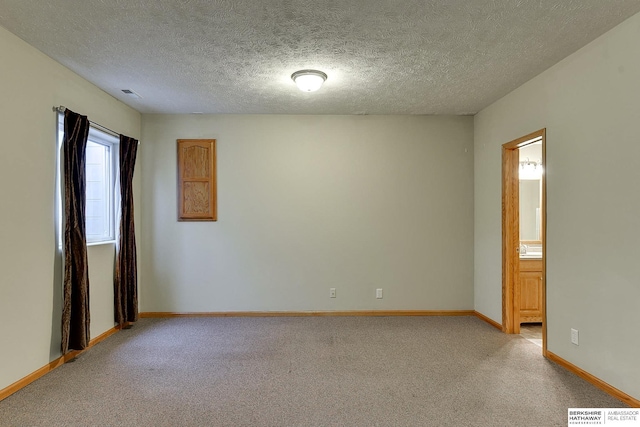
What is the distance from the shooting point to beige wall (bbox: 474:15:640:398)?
2455 millimetres

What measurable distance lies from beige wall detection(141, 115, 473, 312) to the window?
611mm

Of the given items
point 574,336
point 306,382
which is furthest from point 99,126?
point 574,336

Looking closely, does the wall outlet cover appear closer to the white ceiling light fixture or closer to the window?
the white ceiling light fixture

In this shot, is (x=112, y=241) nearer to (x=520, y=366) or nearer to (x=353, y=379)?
(x=353, y=379)

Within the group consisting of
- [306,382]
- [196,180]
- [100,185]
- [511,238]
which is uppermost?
[196,180]

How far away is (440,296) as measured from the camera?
15.7ft

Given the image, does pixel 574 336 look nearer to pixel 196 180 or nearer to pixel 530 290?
pixel 530 290

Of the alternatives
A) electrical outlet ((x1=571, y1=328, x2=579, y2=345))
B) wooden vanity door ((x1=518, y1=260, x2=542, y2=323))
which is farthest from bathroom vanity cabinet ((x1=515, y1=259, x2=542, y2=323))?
electrical outlet ((x1=571, y1=328, x2=579, y2=345))

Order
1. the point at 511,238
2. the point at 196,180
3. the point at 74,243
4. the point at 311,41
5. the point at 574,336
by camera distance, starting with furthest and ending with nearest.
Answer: the point at 196,180 → the point at 511,238 → the point at 74,243 → the point at 574,336 → the point at 311,41

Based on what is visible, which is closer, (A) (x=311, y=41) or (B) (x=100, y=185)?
(A) (x=311, y=41)

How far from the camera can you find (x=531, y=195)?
493 cm

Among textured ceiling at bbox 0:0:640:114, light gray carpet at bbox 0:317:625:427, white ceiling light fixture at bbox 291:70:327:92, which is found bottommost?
light gray carpet at bbox 0:317:625:427

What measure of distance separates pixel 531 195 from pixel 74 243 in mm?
5351

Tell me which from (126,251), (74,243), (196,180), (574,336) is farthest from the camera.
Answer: (196,180)
